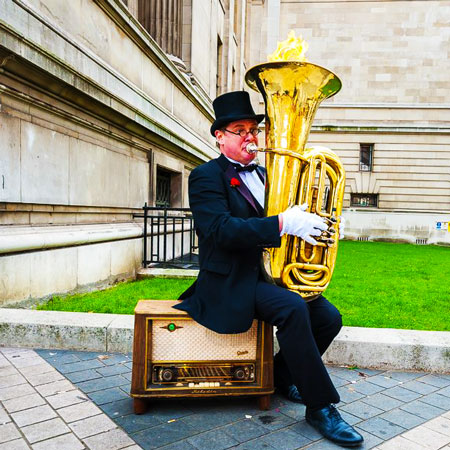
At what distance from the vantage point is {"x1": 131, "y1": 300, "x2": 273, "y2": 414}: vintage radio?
2.89 meters

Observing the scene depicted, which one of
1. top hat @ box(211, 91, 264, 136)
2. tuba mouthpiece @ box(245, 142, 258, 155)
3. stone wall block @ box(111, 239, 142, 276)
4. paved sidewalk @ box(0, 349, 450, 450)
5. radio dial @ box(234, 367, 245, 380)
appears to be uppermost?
top hat @ box(211, 91, 264, 136)

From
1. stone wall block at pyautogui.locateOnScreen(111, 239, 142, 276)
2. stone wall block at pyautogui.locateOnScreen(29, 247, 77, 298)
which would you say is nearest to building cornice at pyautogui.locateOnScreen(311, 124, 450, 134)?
stone wall block at pyautogui.locateOnScreen(111, 239, 142, 276)

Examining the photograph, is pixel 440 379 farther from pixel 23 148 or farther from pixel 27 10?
pixel 27 10

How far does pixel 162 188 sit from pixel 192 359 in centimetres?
806

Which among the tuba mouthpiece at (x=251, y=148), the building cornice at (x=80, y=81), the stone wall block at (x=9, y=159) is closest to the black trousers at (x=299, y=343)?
the tuba mouthpiece at (x=251, y=148)

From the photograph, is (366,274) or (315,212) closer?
(315,212)

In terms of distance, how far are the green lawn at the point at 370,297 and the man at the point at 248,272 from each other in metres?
2.27

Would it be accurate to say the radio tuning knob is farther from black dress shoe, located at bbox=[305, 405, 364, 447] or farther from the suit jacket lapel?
the suit jacket lapel

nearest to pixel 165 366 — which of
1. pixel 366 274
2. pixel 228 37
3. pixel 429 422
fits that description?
pixel 429 422

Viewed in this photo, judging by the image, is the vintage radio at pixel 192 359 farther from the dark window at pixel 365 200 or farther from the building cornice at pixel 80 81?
the dark window at pixel 365 200

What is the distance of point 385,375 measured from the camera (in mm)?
3748

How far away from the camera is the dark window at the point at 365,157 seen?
81.9ft

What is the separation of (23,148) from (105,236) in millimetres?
2012

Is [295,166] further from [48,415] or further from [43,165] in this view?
[43,165]
